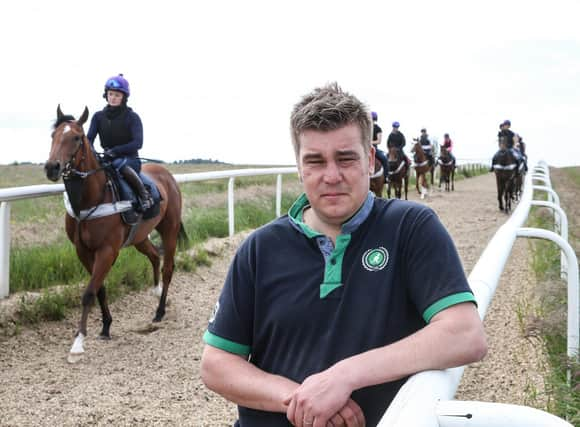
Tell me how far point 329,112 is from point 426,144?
78.2 feet

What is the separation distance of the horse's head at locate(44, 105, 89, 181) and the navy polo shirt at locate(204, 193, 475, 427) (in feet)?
13.7

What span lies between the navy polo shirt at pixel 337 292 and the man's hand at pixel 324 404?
117mm

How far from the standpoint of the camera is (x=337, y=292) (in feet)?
6.31

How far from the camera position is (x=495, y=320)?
233 inches

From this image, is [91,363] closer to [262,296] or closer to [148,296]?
[148,296]

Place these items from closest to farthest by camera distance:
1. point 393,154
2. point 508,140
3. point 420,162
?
point 508,140, point 393,154, point 420,162

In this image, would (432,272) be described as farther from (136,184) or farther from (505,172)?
(505,172)

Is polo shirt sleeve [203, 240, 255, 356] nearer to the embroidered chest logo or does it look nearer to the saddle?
the embroidered chest logo

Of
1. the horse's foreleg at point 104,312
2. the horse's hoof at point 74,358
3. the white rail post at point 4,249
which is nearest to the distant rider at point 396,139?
the horse's foreleg at point 104,312

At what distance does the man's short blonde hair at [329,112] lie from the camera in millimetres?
1990

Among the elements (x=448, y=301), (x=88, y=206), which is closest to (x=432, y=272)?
(x=448, y=301)

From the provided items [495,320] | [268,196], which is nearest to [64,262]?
[495,320]

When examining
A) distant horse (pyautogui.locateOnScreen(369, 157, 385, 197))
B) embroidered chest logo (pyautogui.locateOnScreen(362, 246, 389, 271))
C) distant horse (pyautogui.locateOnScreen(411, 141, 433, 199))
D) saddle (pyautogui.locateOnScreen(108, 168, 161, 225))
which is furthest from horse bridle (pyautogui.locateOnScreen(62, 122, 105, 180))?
distant horse (pyautogui.locateOnScreen(411, 141, 433, 199))

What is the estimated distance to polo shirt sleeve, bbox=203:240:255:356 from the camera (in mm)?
2066
